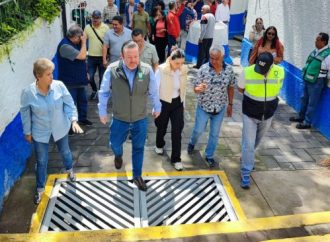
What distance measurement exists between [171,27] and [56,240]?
6.95 m

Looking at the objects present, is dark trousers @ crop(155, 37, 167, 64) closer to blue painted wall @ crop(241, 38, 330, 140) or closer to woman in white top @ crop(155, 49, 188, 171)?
blue painted wall @ crop(241, 38, 330, 140)

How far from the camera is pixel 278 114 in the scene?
24.7ft

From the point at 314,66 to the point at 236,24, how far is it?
10018 millimetres

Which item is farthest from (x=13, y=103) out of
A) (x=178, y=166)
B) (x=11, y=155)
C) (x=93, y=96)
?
(x=93, y=96)

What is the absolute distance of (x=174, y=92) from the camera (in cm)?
501

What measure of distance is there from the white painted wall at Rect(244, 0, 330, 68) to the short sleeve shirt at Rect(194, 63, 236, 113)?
2731 mm

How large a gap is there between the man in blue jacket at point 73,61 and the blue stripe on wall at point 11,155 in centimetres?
125

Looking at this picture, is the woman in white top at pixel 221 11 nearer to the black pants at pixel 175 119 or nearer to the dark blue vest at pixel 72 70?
the dark blue vest at pixel 72 70

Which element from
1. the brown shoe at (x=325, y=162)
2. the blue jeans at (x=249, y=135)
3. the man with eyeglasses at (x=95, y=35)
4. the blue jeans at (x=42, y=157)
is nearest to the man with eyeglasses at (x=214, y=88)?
the blue jeans at (x=249, y=135)

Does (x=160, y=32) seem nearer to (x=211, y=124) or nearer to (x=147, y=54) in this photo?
(x=147, y=54)

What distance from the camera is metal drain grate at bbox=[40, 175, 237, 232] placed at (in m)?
4.20

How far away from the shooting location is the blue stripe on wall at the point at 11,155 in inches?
172

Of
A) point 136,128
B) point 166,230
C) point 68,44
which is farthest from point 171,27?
point 166,230

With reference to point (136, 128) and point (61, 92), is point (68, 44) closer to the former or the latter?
point (61, 92)
